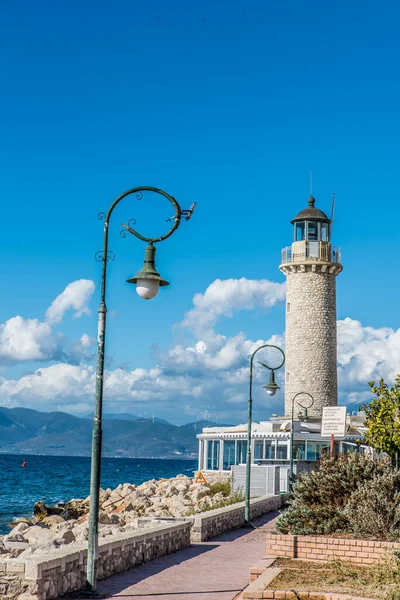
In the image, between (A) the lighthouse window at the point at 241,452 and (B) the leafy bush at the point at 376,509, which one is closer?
(B) the leafy bush at the point at 376,509

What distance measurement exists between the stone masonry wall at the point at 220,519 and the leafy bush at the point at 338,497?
10.00ft

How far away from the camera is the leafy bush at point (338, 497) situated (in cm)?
1362

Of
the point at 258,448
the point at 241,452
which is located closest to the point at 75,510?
the point at 241,452

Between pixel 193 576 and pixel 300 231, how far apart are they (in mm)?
36809

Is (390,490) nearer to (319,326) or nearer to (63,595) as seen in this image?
(63,595)

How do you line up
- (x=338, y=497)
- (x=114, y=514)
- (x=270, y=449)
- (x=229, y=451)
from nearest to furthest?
(x=338, y=497) → (x=114, y=514) → (x=270, y=449) → (x=229, y=451)

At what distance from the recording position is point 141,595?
1111 centimetres

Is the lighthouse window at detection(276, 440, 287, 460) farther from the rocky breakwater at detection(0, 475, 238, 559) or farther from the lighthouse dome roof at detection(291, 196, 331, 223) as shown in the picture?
the lighthouse dome roof at detection(291, 196, 331, 223)

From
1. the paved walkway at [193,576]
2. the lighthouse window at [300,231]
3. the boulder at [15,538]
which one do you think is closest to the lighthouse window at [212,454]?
the lighthouse window at [300,231]

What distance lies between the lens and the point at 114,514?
81.8ft

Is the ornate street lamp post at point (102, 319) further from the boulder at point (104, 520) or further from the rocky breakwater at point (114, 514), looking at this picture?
the boulder at point (104, 520)

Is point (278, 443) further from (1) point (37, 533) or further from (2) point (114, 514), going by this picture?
(1) point (37, 533)

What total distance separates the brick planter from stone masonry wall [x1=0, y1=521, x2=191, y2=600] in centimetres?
221

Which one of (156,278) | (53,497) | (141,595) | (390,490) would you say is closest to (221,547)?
(390,490)
